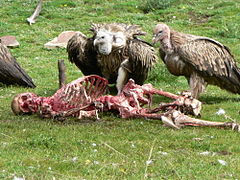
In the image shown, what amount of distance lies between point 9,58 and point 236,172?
6.25m

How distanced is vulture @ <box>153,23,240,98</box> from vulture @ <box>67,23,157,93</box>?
1.13 ft

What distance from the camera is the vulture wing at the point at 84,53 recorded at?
30.9 ft

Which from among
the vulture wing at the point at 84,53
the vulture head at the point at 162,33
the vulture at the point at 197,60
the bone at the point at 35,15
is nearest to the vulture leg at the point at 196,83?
the vulture at the point at 197,60

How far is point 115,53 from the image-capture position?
9062mm

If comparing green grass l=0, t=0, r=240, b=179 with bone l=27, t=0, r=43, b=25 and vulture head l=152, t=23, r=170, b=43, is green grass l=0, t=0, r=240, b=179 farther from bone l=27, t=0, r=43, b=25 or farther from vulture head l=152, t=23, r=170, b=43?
bone l=27, t=0, r=43, b=25

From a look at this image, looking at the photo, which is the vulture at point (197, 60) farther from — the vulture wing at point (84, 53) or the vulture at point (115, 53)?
the vulture wing at point (84, 53)

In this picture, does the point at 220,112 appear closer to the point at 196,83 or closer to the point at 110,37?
the point at 196,83

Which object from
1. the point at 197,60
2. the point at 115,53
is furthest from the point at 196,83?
the point at 115,53

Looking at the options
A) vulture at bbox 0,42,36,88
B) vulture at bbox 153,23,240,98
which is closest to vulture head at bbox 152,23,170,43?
vulture at bbox 153,23,240,98

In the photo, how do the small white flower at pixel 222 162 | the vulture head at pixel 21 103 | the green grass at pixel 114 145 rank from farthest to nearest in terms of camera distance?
the vulture head at pixel 21 103 < the small white flower at pixel 222 162 < the green grass at pixel 114 145

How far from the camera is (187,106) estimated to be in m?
7.37

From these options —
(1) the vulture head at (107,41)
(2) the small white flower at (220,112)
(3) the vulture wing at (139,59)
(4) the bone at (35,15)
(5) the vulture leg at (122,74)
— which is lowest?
(4) the bone at (35,15)

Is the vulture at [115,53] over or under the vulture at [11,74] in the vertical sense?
over

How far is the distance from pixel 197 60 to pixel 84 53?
202 centimetres
